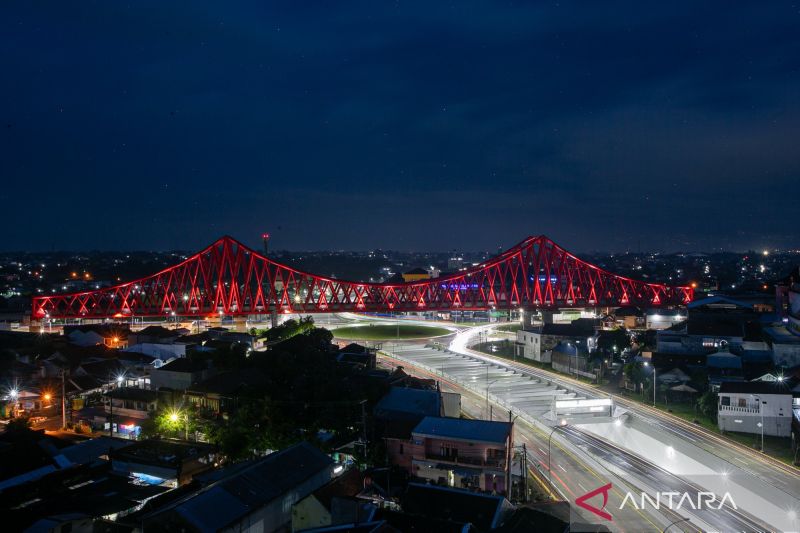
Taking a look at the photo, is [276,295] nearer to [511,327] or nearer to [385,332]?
[385,332]

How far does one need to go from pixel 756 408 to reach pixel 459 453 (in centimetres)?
1214

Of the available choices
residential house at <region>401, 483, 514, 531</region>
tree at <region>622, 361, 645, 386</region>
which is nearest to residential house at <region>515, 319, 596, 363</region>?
tree at <region>622, 361, 645, 386</region>

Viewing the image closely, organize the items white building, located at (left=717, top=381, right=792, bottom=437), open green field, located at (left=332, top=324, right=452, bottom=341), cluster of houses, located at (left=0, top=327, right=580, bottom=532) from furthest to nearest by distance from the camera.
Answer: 1. open green field, located at (left=332, top=324, right=452, bottom=341)
2. white building, located at (left=717, top=381, right=792, bottom=437)
3. cluster of houses, located at (left=0, top=327, right=580, bottom=532)

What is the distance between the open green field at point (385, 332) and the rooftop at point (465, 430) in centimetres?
3031

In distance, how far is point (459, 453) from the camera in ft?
54.7

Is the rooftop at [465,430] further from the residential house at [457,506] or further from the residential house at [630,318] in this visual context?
the residential house at [630,318]

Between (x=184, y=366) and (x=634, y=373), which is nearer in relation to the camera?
(x=184, y=366)

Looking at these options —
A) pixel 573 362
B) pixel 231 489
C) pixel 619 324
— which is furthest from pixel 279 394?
pixel 619 324

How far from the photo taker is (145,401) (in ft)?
71.9

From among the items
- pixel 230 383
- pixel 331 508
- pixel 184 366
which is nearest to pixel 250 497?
pixel 331 508

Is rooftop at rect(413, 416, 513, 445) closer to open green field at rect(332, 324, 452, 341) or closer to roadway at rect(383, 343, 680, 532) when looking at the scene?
roadway at rect(383, 343, 680, 532)

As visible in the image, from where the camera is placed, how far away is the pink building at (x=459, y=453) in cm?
1625

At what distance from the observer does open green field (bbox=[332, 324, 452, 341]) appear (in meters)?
49.4

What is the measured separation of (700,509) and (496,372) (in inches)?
700
